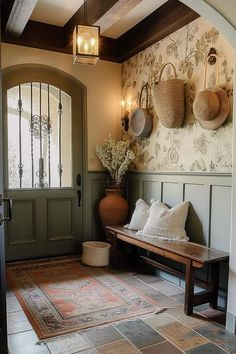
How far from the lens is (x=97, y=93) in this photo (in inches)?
161

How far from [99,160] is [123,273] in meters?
1.53

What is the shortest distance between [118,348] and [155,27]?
10.1 feet

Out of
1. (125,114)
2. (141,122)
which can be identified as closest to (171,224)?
(141,122)

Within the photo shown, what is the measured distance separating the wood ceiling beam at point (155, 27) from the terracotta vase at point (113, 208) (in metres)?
1.79

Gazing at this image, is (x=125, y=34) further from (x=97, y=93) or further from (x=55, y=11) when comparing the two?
(x=55, y=11)

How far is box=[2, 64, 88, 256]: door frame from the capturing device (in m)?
3.58

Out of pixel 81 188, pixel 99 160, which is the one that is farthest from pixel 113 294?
pixel 99 160

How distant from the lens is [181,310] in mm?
2494

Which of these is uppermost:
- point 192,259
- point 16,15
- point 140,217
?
point 16,15

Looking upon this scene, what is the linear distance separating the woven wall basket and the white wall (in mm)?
1187

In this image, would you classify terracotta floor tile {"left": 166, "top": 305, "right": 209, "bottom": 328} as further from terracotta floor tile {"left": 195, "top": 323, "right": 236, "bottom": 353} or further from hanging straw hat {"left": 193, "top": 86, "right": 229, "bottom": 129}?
hanging straw hat {"left": 193, "top": 86, "right": 229, "bottom": 129}

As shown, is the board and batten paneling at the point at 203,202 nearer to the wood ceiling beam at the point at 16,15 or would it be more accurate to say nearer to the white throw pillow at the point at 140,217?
the white throw pillow at the point at 140,217

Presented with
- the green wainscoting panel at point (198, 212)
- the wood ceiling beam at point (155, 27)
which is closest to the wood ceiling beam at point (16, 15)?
the wood ceiling beam at point (155, 27)

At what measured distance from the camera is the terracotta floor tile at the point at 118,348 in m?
1.91
